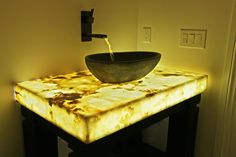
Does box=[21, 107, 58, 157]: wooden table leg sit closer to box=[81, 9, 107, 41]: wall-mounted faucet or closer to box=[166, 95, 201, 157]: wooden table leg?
box=[81, 9, 107, 41]: wall-mounted faucet

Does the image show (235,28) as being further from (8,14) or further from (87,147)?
(8,14)

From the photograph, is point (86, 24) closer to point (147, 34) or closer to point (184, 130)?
point (147, 34)

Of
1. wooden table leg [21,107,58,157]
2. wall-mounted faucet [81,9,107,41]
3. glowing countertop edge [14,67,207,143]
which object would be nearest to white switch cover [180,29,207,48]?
glowing countertop edge [14,67,207,143]

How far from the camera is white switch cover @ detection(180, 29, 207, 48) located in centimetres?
113

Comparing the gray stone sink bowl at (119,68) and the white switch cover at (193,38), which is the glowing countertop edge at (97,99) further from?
the white switch cover at (193,38)

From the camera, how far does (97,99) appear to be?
767mm

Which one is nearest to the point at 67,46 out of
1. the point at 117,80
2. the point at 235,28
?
the point at 117,80

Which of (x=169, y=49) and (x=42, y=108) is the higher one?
(x=169, y=49)

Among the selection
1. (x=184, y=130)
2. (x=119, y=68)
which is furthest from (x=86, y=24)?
(x=184, y=130)

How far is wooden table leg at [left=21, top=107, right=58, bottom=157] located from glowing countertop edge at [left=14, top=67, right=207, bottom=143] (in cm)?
6

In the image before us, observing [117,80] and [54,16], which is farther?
[54,16]

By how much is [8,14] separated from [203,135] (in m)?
1.10

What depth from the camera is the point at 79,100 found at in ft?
2.48

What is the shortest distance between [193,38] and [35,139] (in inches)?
34.9
